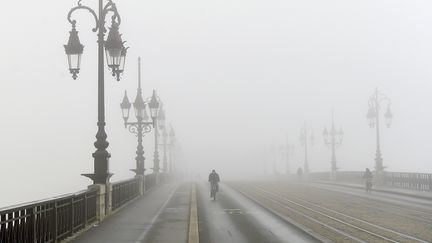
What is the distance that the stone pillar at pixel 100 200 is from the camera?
699 inches

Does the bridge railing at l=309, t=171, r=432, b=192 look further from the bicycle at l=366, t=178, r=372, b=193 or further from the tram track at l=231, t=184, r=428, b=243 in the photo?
the tram track at l=231, t=184, r=428, b=243

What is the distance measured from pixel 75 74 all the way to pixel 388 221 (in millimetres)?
10745

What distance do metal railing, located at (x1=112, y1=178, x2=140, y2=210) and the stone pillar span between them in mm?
3043

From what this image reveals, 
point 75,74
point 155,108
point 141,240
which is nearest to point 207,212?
point 75,74

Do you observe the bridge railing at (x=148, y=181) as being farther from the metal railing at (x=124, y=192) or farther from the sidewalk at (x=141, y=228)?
the sidewalk at (x=141, y=228)

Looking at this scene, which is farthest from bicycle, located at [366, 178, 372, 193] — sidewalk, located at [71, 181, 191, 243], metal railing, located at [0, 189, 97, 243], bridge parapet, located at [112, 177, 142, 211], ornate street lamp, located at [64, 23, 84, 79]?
ornate street lamp, located at [64, 23, 84, 79]

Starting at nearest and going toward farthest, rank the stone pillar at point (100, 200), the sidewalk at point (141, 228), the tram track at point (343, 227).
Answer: the sidewalk at point (141, 228)
the tram track at point (343, 227)
the stone pillar at point (100, 200)

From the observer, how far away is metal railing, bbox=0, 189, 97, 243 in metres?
9.43

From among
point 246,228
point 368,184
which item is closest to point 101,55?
point 246,228

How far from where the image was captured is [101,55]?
18812 mm

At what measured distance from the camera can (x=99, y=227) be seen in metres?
16.3

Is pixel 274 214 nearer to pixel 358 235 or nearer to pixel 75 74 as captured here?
pixel 358 235

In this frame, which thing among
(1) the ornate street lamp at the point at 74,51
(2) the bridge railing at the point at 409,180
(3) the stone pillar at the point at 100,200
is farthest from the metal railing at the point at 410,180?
(1) the ornate street lamp at the point at 74,51

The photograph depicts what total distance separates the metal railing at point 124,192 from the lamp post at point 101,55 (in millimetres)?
3396
